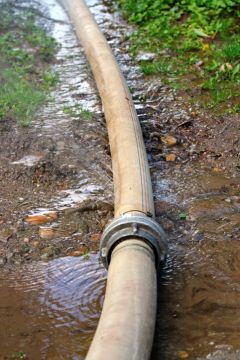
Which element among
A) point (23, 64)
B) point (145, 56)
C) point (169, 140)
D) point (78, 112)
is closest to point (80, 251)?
point (169, 140)

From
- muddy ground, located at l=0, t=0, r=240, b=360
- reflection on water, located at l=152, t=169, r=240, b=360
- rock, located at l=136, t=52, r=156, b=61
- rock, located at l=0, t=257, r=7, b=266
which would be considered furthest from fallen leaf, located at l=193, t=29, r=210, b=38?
rock, located at l=0, t=257, r=7, b=266

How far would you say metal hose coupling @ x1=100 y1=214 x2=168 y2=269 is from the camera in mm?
3434

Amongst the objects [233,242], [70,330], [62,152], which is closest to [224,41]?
[62,152]

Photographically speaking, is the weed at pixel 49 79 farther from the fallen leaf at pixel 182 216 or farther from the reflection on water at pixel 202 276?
the fallen leaf at pixel 182 216

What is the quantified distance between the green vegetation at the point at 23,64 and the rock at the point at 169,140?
132 centimetres

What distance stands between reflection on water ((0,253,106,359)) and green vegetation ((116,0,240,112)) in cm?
268

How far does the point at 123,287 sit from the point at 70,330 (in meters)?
0.57

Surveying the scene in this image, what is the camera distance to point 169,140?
5.25m

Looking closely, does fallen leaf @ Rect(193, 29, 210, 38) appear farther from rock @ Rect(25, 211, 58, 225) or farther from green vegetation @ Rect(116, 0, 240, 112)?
rock @ Rect(25, 211, 58, 225)

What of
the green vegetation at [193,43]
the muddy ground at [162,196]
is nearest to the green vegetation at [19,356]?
→ the muddy ground at [162,196]

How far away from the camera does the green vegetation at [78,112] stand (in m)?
5.69

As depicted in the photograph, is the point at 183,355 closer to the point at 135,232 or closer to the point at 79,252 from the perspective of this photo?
the point at 135,232

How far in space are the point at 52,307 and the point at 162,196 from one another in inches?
55.2

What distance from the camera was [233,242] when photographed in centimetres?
401
